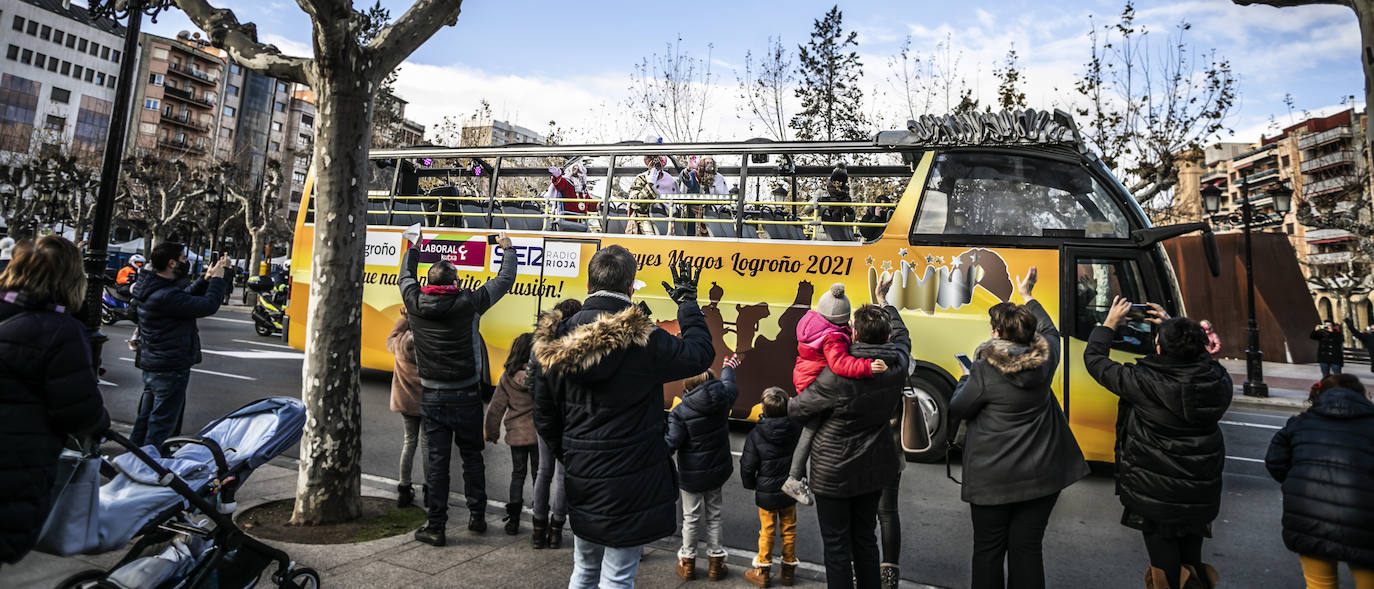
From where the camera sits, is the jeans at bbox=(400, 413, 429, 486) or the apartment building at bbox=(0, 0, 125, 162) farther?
the apartment building at bbox=(0, 0, 125, 162)

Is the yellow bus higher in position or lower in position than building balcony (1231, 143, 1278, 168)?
lower

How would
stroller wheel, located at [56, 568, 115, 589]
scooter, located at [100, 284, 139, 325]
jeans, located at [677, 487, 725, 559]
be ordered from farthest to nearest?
scooter, located at [100, 284, 139, 325] → jeans, located at [677, 487, 725, 559] → stroller wheel, located at [56, 568, 115, 589]

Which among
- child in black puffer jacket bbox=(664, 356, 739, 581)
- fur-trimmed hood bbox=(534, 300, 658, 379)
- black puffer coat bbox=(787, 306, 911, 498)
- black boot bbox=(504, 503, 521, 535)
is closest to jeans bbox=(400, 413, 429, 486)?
black boot bbox=(504, 503, 521, 535)

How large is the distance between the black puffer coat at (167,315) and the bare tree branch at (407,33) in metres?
2.30

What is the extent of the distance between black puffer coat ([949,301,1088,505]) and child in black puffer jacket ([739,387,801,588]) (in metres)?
1.05

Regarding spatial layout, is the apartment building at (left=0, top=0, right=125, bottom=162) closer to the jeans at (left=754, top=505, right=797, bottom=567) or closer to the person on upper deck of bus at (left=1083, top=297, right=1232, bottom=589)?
the jeans at (left=754, top=505, right=797, bottom=567)

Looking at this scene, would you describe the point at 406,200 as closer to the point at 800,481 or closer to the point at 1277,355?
the point at 800,481

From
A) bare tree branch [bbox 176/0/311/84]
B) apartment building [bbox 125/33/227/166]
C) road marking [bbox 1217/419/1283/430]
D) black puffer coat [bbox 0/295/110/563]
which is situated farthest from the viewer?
apartment building [bbox 125/33/227/166]

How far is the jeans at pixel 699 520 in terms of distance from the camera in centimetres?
412

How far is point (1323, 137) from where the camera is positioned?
A: 62.3 meters

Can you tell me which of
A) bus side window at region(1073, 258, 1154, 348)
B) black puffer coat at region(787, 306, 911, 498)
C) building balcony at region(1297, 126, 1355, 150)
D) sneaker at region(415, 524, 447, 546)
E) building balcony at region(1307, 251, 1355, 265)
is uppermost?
building balcony at region(1297, 126, 1355, 150)

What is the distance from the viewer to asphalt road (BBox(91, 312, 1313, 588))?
4742 millimetres

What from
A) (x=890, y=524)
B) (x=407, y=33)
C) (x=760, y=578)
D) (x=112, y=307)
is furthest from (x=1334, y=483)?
(x=112, y=307)

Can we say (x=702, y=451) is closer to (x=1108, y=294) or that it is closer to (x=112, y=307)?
(x=1108, y=294)
